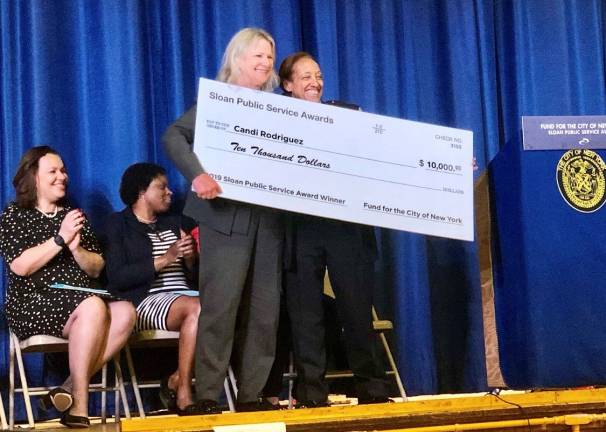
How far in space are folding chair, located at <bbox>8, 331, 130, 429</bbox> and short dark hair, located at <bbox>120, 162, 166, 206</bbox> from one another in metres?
0.67

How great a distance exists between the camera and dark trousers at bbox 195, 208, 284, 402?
297 cm

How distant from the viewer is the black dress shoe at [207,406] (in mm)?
2887

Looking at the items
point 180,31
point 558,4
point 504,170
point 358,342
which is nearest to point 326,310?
point 358,342

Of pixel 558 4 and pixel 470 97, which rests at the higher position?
pixel 558 4

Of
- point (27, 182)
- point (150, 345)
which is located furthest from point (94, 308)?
point (27, 182)

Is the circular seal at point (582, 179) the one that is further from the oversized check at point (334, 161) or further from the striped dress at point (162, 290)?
the striped dress at point (162, 290)

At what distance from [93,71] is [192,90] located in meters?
0.44

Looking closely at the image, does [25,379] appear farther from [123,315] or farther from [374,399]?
[374,399]

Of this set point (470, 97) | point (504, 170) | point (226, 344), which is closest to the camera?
point (226, 344)

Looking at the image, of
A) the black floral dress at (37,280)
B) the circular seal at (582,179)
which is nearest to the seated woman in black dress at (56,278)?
the black floral dress at (37,280)

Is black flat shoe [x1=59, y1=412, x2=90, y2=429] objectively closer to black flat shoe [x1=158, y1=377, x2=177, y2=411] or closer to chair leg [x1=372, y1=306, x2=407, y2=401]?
black flat shoe [x1=158, y1=377, x2=177, y2=411]

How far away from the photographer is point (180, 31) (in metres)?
4.09

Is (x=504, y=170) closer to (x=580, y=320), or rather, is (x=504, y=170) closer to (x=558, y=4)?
(x=580, y=320)

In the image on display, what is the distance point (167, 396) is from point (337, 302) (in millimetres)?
1007
